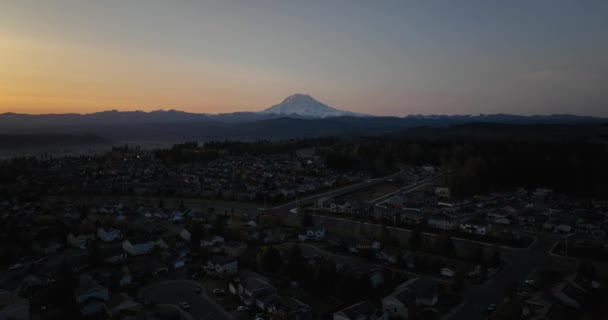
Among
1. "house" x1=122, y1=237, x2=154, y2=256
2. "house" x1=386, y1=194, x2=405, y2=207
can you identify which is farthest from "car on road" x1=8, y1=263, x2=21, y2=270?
"house" x1=386, y1=194, x2=405, y2=207

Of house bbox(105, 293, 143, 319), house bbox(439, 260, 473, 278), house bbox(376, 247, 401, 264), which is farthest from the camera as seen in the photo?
house bbox(376, 247, 401, 264)

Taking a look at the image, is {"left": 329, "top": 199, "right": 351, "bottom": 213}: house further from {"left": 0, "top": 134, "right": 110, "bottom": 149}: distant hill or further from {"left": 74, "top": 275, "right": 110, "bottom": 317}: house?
{"left": 0, "top": 134, "right": 110, "bottom": 149}: distant hill

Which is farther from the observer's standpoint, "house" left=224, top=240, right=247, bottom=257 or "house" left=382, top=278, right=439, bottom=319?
A: "house" left=224, top=240, right=247, bottom=257

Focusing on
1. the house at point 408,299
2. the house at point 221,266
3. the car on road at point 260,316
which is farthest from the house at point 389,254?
the car on road at point 260,316

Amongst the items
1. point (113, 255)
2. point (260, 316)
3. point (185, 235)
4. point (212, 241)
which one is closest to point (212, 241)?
point (212, 241)

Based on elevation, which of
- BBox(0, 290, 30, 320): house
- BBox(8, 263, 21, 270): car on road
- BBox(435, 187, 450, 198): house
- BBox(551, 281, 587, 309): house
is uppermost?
BBox(0, 290, 30, 320): house

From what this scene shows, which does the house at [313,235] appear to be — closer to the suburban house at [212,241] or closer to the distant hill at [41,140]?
the suburban house at [212,241]

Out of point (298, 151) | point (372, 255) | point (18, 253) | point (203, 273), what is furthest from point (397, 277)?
point (298, 151)

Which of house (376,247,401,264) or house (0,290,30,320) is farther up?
Result: house (0,290,30,320)
